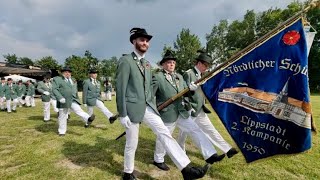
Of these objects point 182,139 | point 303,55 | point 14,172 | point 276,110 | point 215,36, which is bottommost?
point 14,172

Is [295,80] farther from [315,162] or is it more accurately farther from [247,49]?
[315,162]

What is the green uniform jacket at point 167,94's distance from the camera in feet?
19.5

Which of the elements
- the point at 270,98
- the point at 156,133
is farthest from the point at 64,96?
the point at 270,98

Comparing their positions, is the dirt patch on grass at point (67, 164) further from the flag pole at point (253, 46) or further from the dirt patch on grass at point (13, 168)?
the flag pole at point (253, 46)

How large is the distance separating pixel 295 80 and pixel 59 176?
4418 mm

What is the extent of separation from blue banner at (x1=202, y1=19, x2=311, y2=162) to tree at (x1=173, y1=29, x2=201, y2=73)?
55717 mm

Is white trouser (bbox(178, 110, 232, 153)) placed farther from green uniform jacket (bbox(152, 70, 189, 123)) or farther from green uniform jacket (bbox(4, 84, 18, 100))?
green uniform jacket (bbox(4, 84, 18, 100))

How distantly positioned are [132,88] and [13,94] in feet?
51.8

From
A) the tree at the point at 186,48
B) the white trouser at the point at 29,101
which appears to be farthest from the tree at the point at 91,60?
the white trouser at the point at 29,101

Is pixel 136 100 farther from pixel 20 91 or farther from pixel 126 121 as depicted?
pixel 20 91

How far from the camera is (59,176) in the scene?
5.49 meters

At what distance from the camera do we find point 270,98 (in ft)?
15.3

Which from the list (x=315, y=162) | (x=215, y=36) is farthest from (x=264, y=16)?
(x=315, y=162)

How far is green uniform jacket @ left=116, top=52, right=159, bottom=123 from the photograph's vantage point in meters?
4.89
